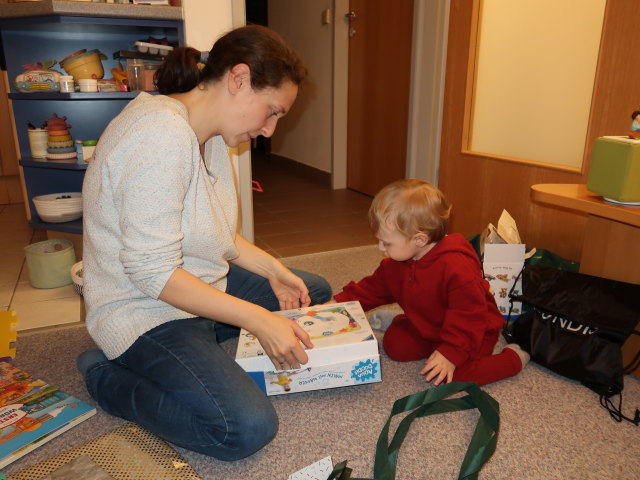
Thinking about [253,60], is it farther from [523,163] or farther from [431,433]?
[523,163]

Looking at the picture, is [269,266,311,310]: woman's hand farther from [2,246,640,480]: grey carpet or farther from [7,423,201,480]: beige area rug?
[7,423,201,480]: beige area rug

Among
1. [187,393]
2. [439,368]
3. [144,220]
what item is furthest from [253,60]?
[439,368]

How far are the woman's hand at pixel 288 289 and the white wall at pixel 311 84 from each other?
91.6 inches

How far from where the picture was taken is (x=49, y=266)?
1.74m

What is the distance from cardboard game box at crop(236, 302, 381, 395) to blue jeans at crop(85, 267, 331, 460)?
3.1 inches

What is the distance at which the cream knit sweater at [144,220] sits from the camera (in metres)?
0.86

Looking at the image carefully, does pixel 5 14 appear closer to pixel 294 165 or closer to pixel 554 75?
pixel 554 75

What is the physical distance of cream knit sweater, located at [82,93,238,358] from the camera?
857 mm

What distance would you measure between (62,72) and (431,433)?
1.76 meters

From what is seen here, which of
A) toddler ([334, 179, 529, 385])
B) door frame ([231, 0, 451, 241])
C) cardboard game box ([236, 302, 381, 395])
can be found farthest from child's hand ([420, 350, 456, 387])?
door frame ([231, 0, 451, 241])

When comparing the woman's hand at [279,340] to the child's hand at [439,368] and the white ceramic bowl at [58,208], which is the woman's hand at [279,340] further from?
the white ceramic bowl at [58,208]

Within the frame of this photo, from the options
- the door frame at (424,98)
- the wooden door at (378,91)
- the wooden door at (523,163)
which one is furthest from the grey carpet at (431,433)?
the wooden door at (378,91)

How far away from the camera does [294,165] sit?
13.8ft

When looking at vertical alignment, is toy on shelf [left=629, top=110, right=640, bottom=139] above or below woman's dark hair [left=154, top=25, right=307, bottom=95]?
below
